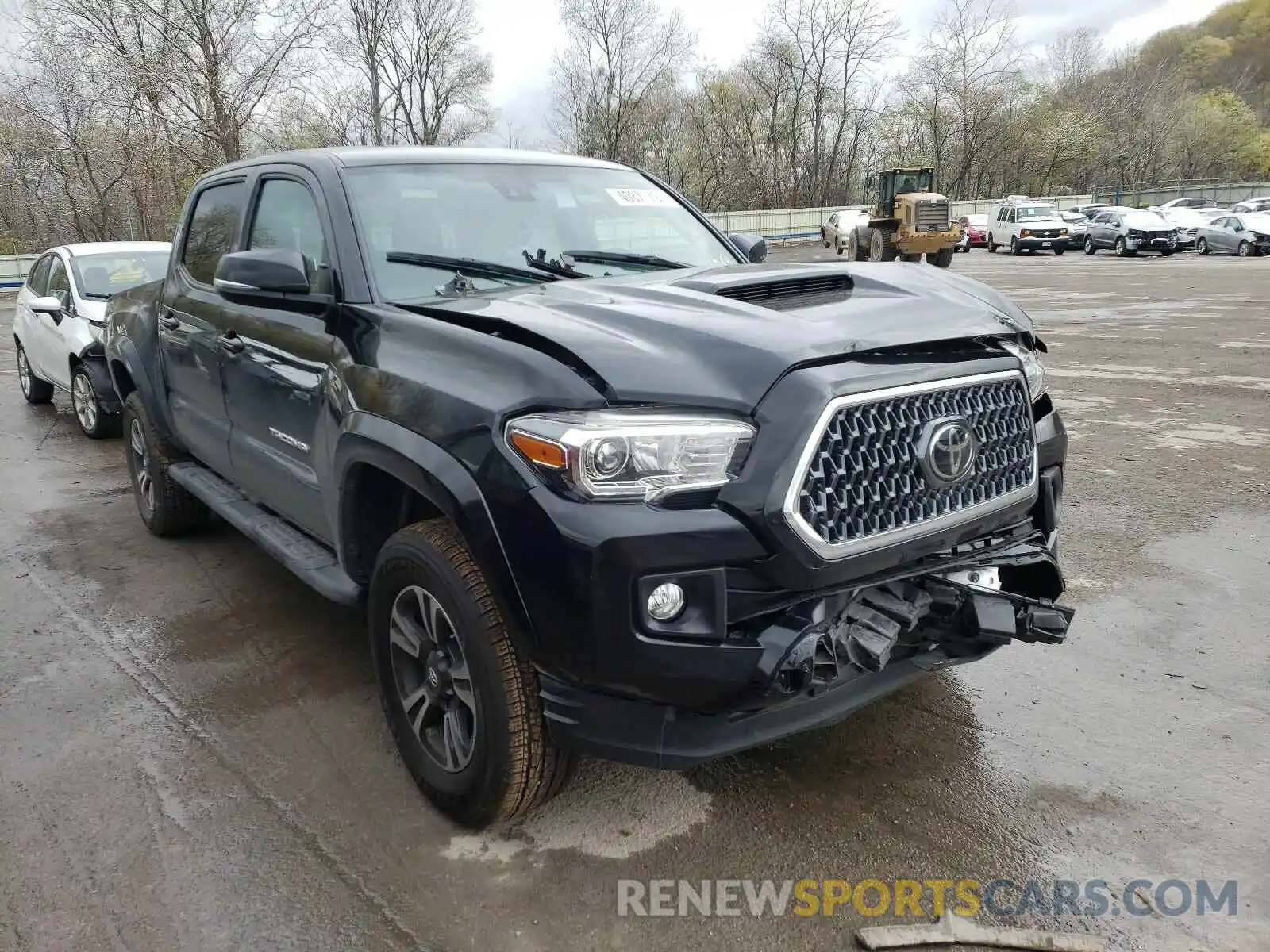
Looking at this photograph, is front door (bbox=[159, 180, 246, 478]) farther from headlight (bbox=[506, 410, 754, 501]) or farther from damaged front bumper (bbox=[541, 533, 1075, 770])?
damaged front bumper (bbox=[541, 533, 1075, 770])

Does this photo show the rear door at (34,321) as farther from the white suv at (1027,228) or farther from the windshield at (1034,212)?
the windshield at (1034,212)

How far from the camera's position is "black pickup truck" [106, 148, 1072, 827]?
225 centimetres

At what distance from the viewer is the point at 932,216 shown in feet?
99.1

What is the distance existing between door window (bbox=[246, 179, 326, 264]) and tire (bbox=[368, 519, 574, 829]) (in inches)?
50.8

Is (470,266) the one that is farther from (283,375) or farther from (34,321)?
(34,321)

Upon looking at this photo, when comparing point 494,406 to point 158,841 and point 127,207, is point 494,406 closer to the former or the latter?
point 158,841

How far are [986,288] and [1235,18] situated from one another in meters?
146

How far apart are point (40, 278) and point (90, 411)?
2.27 m

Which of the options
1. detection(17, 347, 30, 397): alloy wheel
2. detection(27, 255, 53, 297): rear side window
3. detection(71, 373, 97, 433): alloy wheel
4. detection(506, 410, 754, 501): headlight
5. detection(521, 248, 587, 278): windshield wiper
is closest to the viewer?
detection(506, 410, 754, 501): headlight

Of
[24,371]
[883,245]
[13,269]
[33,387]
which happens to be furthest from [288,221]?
[13,269]

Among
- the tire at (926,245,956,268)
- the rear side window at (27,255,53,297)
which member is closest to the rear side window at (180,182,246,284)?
the rear side window at (27,255,53,297)

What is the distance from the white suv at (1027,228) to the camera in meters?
34.7

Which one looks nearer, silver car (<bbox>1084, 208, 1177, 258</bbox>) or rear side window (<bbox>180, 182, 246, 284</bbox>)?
rear side window (<bbox>180, 182, 246, 284</bbox>)

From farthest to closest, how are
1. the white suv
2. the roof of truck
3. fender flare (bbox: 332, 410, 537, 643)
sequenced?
the white suv
the roof of truck
fender flare (bbox: 332, 410, 537, 643)
